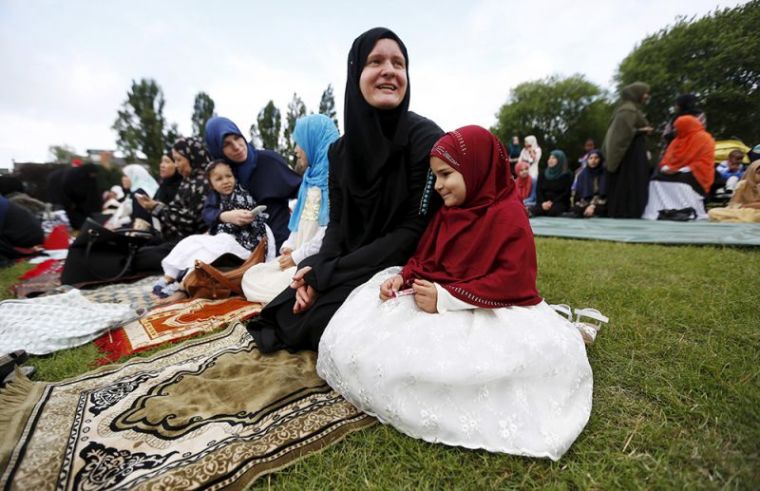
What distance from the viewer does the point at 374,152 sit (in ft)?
5.81

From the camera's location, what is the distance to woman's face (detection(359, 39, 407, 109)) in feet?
5.54

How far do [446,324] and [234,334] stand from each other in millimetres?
1525

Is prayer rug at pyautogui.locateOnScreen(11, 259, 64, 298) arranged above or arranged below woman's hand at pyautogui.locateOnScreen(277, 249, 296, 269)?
below

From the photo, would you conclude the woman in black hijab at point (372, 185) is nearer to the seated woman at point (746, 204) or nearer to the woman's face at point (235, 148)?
the woman's face at point (235, 148)

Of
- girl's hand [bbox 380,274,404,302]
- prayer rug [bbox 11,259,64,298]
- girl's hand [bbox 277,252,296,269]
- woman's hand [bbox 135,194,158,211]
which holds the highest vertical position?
woman's hand [bbox 135,194,158,211]

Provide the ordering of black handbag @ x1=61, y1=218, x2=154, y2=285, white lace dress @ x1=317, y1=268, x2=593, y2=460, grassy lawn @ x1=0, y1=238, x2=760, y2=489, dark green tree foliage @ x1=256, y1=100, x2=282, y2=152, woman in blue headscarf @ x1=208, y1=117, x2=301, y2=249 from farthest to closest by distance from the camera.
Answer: dark green tree foliage @ x1=256, y1=100, x2=282, y2=152 → black handbag @ x1=61, y1=218, x2=154, y2=285 → woman in blue headscarf @ x1=208, y1=117, x2=301, y2=249 → white lace dress @ x1=317, y1=268, x2=593, y2=460 → grassy lawn @ x1=0, y1=238, x2=760, y2=489

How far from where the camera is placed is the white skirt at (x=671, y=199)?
5828 millimetres

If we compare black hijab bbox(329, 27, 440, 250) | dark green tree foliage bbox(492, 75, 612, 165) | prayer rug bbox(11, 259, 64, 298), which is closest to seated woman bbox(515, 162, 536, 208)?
black hijab bbox(329, 27, 440, 250)

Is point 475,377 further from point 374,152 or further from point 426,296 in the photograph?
point 374,152

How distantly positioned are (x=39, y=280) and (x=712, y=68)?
15055 mm

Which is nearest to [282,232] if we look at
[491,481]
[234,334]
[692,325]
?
[234,334]

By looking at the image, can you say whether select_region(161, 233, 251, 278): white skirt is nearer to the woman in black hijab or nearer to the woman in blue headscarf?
the woman in blue headscarf

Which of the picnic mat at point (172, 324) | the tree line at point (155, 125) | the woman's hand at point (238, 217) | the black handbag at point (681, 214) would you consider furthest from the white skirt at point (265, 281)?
the tree line at point (155, 125)

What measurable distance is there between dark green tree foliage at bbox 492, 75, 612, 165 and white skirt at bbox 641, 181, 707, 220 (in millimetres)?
19753
